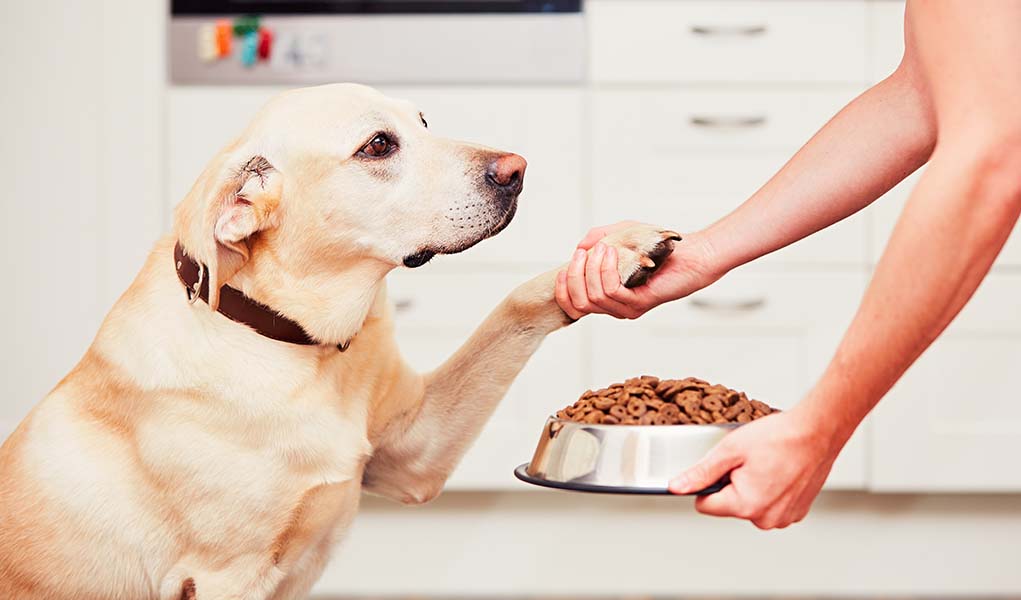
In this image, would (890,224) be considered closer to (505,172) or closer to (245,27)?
(505,172)

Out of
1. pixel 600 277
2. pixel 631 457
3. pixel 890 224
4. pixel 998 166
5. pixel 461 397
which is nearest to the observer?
pixel 998 166

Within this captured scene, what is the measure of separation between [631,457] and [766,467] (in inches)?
4.9

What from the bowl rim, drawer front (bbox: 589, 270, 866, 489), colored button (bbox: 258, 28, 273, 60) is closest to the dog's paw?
the bowl rim

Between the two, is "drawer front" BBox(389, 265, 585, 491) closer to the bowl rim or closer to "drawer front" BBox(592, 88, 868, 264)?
"drawer front" BBox(592, 88, 868, 264)

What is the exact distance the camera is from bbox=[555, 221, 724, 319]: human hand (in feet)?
4.27

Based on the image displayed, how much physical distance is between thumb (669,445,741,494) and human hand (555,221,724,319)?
373mm

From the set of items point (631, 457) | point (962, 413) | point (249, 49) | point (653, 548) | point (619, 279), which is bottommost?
point (653, 548)

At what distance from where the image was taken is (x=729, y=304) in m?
2.32

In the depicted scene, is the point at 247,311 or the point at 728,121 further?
the point at 728,121

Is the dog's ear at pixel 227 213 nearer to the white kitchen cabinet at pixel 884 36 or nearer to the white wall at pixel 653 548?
the white wall at pixel 653 548

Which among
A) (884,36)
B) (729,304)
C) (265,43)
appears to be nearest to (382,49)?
(265,43)

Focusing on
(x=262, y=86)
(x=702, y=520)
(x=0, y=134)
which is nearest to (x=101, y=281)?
(x=0, y=134)

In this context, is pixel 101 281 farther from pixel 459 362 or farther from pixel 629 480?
pixel 629 480

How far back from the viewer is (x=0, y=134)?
2.34 m
